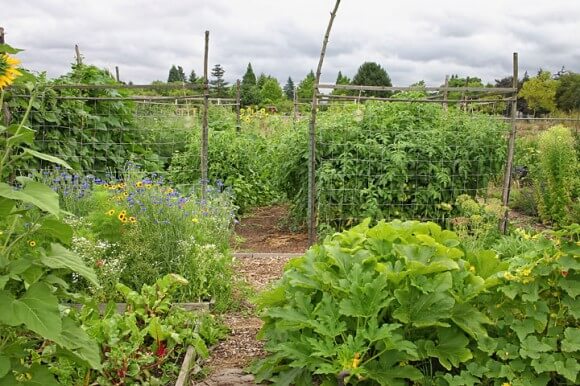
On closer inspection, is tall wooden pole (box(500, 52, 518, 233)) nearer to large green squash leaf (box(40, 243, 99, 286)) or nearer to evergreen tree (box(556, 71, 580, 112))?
large green squash leaf (box(40, 243, 99, 286))

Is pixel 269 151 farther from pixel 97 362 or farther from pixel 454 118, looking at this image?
pixel 97 362

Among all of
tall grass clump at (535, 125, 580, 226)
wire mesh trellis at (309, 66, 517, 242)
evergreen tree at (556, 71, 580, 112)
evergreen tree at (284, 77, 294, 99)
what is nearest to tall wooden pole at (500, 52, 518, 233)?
wire mesh trellis at (309, 66, 517, 242)

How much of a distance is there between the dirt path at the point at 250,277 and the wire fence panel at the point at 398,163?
28.6 inches

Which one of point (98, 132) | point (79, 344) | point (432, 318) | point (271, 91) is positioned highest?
point (271, 91)

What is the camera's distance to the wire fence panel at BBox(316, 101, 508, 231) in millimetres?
6926

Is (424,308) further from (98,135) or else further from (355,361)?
(98,135)

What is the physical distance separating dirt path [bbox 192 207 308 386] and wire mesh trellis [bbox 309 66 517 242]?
2.12ft

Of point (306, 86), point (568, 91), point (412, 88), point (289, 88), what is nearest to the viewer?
point (412, 88)

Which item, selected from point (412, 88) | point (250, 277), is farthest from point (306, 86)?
point (250, 277)

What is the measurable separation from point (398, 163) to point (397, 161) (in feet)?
0.09

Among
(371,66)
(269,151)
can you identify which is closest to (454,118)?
(269,151)

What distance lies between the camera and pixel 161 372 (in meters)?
3.38

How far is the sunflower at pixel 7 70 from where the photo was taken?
2045 millimetres

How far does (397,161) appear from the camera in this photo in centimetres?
674
